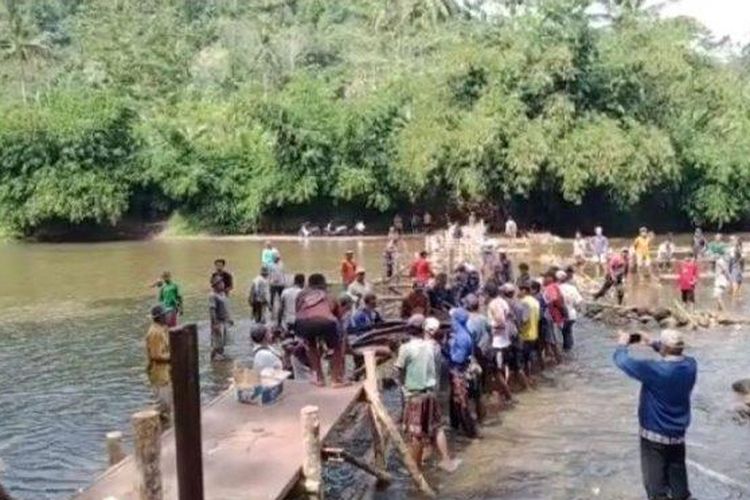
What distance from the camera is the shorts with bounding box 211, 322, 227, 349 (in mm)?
18153

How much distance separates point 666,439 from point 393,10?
71035 mm

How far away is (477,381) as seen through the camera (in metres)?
13.8

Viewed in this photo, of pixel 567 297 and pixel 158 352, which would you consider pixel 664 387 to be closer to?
pixel 158 352

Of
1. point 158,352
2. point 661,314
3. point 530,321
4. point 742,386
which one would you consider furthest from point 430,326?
point 661,314

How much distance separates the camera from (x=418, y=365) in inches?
444

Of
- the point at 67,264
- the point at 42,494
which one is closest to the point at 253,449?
the point at 42,494

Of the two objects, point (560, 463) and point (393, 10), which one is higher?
point (393, 10)

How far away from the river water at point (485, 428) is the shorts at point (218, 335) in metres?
0.52

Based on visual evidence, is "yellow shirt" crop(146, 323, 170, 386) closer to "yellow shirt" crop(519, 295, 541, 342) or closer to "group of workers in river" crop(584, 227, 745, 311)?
"yellow shirt" crop(519, 295, 541, 342)

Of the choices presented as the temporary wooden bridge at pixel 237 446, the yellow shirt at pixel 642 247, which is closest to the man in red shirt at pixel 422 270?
the temporary wooden bridge at pixel 237 446

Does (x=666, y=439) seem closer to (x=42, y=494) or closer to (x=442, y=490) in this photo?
(x=442, y=490)

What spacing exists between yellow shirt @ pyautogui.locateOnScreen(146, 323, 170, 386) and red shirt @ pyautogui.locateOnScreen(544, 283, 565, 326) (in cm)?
693

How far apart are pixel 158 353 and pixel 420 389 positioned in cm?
356

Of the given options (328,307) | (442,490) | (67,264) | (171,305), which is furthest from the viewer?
(67,264)
